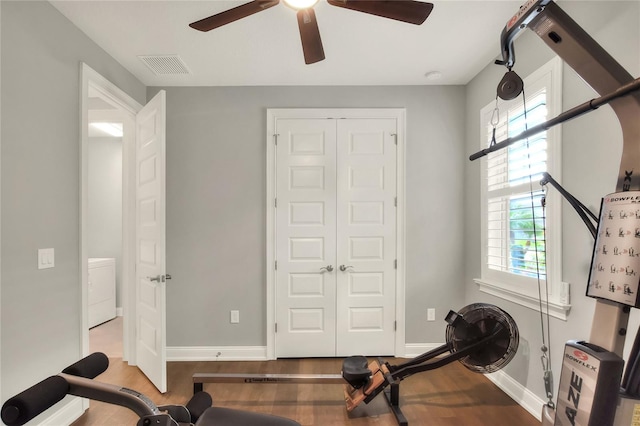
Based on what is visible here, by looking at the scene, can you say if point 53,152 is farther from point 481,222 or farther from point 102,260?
point 481,222

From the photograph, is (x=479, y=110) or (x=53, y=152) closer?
(x=53, y=152)

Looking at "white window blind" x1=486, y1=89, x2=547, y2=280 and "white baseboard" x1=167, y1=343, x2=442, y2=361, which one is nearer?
"white window blind" x1=486, y1=89, x2=547, y2=280

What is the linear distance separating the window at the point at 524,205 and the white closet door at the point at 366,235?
81 cm

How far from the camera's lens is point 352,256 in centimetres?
305

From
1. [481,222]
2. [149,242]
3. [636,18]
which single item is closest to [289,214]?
[149,242]

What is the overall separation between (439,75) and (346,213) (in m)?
1.49

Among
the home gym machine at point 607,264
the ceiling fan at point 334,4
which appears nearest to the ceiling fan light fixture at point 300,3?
the ceiling fan at point 334,4

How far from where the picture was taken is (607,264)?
40.2 inches

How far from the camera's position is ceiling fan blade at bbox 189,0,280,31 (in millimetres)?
1452

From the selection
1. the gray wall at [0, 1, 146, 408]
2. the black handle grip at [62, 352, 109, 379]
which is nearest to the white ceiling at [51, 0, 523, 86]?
the gray wall at [0, 1, 146, 408]

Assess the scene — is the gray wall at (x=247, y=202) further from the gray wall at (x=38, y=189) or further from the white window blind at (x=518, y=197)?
the gray wall at (x=38, y=189)

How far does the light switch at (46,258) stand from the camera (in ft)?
6.10

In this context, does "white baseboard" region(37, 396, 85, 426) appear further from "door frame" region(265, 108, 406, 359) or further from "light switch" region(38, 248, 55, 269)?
"door frame" region(265, 108, 406, 359)

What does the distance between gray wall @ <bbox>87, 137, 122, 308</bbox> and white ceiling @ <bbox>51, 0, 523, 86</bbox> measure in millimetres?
2345
